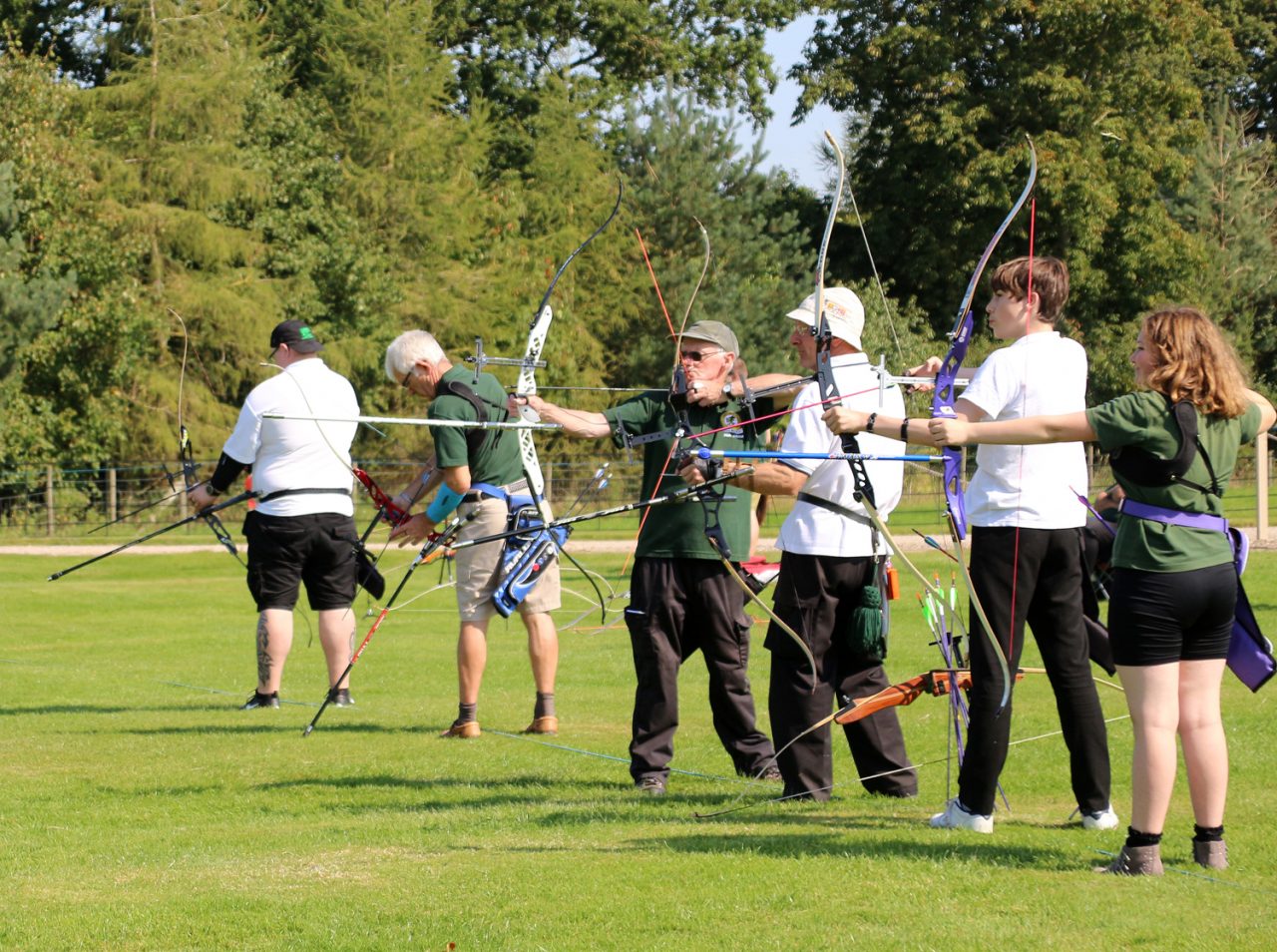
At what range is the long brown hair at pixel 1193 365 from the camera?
194 inches

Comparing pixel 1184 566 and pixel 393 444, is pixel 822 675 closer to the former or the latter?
pixel 1184 566

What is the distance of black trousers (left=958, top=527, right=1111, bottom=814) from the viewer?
5621mm

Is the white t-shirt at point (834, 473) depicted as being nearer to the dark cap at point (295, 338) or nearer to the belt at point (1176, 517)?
the belt at point (1176, 517)

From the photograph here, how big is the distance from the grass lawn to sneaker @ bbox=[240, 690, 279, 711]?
0.20m

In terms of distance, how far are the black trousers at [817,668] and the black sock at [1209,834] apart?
5.35 ft

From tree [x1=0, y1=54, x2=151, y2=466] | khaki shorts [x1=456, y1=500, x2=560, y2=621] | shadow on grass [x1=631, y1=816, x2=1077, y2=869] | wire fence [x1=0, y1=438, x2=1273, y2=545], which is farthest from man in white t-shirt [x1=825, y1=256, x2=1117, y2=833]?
tree [x1=0, y1=54, x2=151, y2=466]

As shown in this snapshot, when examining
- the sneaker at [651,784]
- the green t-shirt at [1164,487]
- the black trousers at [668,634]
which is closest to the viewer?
the green t-shirt at [1164,487]

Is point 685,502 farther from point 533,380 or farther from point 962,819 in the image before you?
point 962,819

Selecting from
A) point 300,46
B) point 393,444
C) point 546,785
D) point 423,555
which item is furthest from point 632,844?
point 300,46

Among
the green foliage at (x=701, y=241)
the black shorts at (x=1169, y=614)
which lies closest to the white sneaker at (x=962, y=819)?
the black shorts at (x=1169, y=614)

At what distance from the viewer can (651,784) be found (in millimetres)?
6852

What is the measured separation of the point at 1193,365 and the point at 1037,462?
847 millimetres

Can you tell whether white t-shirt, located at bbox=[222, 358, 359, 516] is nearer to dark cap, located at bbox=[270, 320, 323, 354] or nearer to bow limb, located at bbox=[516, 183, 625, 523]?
dark cap, located at bbox=[270, 320, 323, 354]

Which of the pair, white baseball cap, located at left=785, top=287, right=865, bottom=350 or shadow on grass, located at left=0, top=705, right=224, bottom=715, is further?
shadow on grass, located at left=0, top=705, right=224, bottom=715
